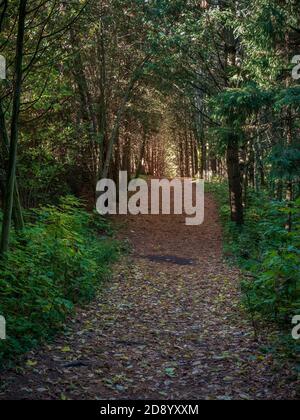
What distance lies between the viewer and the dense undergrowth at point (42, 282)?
20.1ft

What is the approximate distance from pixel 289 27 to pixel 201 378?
9.32 m

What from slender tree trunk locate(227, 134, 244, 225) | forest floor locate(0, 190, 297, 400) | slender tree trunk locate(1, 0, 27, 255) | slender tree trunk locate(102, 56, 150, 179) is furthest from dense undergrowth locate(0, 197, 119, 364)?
slender tree trunk locate(227, 134, 244, 225)

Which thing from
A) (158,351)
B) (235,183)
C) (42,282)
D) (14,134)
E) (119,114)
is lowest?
(158,351)

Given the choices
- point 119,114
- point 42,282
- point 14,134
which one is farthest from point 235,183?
point 14,134

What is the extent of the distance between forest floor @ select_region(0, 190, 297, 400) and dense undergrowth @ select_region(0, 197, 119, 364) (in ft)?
0.89

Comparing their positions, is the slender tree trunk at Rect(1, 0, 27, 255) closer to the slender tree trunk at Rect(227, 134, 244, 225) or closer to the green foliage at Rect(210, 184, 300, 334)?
the green foliage at Rect(210, 184, 300, 334)

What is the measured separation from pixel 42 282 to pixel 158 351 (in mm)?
2223

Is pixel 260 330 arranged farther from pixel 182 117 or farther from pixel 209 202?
pixel 182 117

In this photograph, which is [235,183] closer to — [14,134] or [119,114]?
[119,114]

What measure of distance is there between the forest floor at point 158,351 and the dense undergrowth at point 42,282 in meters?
0.27

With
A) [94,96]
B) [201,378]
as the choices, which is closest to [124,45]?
[94,96]

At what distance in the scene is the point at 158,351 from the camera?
21.7ft

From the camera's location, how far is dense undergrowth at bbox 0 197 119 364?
6.12m

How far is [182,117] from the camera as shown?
3725 cm
